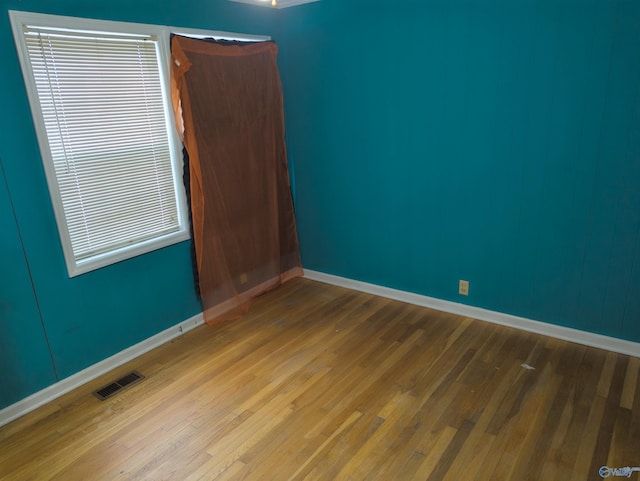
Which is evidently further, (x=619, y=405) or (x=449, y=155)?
(x=449, y=155)

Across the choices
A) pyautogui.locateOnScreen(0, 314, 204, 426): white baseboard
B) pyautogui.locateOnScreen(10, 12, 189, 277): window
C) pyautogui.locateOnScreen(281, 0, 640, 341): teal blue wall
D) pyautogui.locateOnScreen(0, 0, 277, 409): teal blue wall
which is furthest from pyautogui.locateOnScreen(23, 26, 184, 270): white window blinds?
pyautogui.locateOnScreen(281, 0, 640, 341): teal blue wall

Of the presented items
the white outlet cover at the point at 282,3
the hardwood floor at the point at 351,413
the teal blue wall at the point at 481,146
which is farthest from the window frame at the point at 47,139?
the teal blue wall at the point at 481,146

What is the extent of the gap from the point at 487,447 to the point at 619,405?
82 cm

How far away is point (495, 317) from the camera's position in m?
3.14

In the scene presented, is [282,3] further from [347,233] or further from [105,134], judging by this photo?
[347,233]

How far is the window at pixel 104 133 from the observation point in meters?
2.32

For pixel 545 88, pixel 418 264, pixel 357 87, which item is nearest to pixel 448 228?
pixel 418 264

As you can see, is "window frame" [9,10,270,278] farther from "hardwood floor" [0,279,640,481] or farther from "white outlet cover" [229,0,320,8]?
"hardwood floor" [0,279,640,481]

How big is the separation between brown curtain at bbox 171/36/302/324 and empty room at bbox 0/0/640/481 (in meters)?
0.02

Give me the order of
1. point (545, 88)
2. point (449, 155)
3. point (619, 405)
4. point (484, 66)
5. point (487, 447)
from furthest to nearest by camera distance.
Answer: point (449, 155) → point (484, 66) → point (545, 88) → point (619, 405) → point (487, 447)

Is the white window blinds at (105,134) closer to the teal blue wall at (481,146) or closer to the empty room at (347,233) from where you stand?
the empty room at (347,233)

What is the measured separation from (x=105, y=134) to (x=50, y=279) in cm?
93

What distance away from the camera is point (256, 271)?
146 inches

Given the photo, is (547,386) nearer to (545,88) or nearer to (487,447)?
(487,447)
